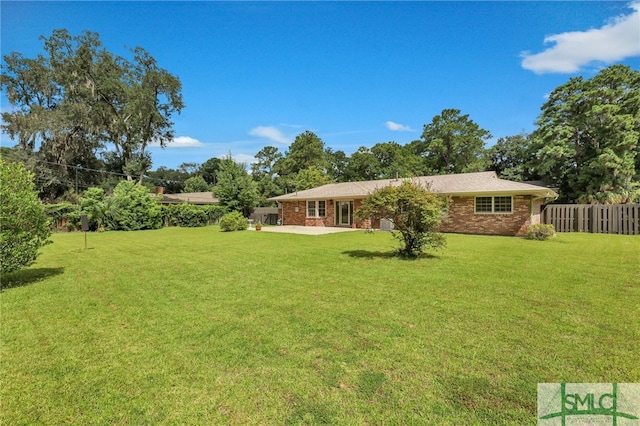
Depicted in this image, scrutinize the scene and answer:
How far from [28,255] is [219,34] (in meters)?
10.1

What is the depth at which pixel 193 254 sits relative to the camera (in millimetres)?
10297

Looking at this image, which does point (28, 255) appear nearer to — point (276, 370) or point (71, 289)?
point (71, 289)

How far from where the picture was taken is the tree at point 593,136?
67.5 feet

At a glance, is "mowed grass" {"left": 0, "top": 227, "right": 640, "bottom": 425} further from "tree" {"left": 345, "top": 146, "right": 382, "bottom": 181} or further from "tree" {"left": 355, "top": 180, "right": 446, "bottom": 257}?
"tree" {"left": 345, "top": 146, "right": 382, "bottom": 181}

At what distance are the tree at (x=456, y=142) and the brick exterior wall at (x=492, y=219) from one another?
65.4 feet

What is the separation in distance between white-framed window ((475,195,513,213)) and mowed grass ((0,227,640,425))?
9.01m

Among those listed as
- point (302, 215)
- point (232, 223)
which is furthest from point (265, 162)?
point (232, 223)

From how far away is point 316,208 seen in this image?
77.8ft

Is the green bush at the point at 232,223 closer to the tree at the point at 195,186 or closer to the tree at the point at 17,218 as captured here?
the tree at the point at 17,218

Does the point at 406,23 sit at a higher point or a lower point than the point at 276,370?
higher

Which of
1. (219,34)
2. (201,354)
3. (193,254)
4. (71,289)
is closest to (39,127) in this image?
(219,34)

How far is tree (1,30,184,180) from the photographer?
29250 millimetres

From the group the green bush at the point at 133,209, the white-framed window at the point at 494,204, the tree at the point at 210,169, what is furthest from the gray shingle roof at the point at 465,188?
the tree at the point at 210,169

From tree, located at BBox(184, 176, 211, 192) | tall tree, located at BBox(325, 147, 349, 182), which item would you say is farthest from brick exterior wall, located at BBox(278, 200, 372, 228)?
tree, located at BBox(184, 176, 211, 192)
